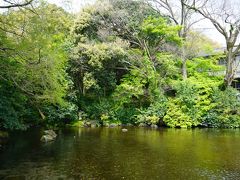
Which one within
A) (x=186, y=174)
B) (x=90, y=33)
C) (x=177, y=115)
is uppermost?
(x=90, y=33)

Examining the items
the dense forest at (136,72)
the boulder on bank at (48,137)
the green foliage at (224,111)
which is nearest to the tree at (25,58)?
the boulder on bank at (48,137)

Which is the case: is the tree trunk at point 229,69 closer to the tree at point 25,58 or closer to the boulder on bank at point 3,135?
the tree at point 25,58

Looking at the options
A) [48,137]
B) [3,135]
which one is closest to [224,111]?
[48,137]

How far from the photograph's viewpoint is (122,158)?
14.8 m

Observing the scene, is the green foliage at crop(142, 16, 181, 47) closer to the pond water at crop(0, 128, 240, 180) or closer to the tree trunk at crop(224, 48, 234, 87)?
the tree trunk at crop(224, 48, 234, 87)

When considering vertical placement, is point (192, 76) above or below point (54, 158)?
above

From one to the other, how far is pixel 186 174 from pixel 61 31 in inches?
1039

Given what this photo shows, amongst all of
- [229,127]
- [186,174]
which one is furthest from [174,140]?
[229,127]

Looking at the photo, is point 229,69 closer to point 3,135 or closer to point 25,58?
point 3,135

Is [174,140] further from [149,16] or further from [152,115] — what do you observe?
[149,16]

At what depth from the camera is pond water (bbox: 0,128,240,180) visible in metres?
12.0

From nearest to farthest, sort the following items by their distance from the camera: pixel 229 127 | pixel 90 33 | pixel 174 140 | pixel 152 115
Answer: pixel 174 140 < pixel 229 127 < pixel 152 115 < pixel 90 33

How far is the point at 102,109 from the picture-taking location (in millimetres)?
32469

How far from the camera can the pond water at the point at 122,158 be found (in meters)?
12.0
